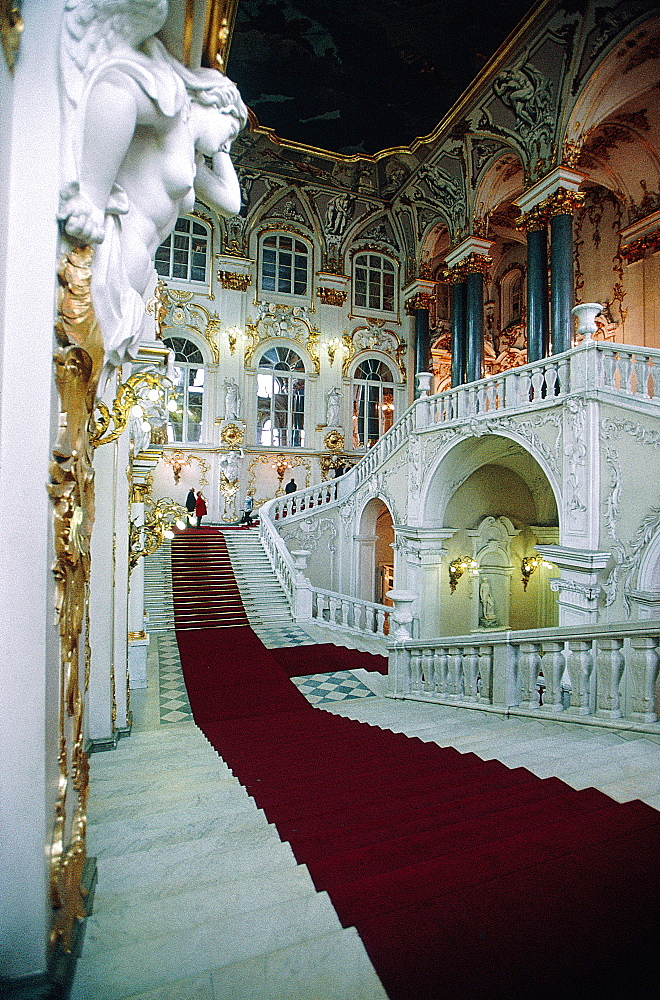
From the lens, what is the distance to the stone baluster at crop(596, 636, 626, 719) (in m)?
3.83

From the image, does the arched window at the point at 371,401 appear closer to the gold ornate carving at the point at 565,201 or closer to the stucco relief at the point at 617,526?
the gold ornate carving at the point at 565,201

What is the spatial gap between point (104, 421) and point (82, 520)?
0.64 meters

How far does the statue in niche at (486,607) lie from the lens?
1272 cm

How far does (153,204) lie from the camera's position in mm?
1877

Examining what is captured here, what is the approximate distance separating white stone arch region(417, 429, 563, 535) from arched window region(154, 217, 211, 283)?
11.0m

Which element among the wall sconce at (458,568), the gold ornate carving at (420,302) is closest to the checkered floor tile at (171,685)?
the wall sconce at (458,568)

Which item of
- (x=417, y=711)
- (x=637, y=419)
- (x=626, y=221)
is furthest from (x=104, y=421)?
(x=626, y=221)

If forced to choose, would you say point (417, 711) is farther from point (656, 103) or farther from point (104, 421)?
point (656, 103)

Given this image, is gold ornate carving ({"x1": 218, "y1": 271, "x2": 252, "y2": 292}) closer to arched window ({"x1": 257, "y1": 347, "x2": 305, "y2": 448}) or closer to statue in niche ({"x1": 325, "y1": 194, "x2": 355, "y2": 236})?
arched window ({"x1": 257, "y1": 347, "x2": 305, "y2": 448})

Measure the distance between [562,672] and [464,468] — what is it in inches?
301

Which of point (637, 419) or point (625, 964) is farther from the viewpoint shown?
point (637, 419)

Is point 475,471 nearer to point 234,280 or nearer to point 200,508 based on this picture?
point 200,508

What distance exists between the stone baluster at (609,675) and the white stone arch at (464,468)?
6955 millimetres

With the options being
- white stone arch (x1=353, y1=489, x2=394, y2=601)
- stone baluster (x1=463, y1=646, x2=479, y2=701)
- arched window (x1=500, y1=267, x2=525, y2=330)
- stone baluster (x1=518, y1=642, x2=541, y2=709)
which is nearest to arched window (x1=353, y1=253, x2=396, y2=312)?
arched window (x1=500, y1=267, x2=525, y2=330)
